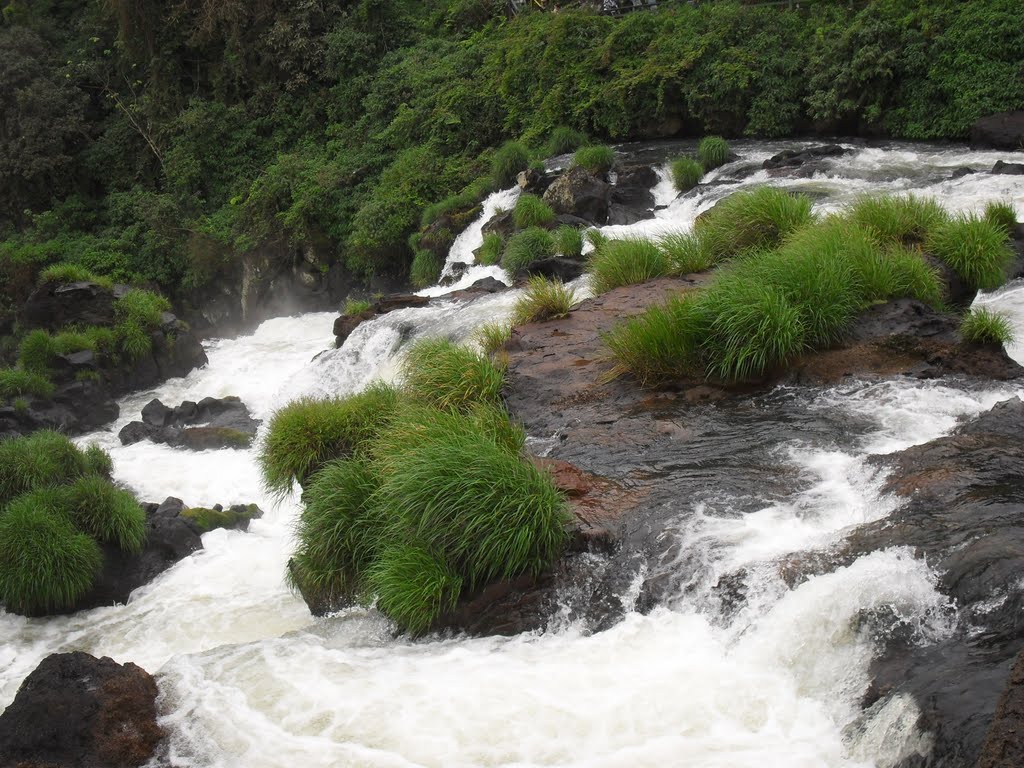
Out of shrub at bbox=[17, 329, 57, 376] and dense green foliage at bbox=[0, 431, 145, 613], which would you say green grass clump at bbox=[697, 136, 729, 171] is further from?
shrub at bbox=[17, 329, 57, 376]

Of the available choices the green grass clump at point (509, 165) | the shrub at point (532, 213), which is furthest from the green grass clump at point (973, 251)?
the green grass clump at point (509, 165)

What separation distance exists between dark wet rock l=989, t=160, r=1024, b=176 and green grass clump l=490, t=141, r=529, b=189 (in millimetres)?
9734

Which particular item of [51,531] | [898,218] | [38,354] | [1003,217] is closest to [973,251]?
[898,218]

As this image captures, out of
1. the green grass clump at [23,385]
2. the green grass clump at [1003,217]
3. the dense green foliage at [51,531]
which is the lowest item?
the green grass clump at [23,385]

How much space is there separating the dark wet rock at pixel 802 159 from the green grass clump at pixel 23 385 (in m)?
14.3

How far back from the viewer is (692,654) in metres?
5.54

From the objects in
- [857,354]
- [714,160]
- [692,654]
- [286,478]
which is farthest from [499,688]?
[714,160]

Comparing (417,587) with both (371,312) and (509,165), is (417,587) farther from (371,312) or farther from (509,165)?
(509,165)

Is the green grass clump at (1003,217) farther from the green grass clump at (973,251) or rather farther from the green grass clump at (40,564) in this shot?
the green grass clump at (40,564)

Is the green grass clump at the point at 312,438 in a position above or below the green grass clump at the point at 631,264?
below

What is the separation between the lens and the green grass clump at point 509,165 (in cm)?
2075

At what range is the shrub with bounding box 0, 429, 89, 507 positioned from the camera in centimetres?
1143

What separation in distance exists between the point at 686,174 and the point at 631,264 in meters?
7.31

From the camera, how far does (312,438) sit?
28.5ft
